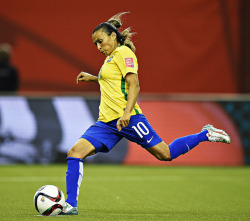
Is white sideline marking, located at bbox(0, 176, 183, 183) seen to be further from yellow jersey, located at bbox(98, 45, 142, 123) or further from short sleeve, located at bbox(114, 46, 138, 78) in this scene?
short sleeve, located at bbox(114, 46, 138, 78)

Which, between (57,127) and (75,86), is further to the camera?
(75,86)

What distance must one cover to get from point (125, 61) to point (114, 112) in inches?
20.1

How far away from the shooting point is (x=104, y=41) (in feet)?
20.2

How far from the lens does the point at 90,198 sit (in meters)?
7.46

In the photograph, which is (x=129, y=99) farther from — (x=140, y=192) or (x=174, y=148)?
(x=140, y=192)

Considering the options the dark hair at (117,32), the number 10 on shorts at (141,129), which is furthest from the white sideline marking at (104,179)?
the dark hair at (117,32)

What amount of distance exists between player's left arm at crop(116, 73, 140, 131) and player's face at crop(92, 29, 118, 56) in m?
0.38

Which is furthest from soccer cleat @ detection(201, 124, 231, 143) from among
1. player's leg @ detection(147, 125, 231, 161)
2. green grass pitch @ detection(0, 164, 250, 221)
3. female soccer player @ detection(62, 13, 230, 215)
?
green grass pitch @ detection(0, 164, 250, 221)

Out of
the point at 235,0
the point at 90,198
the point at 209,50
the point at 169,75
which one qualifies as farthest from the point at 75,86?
the point at 90,198

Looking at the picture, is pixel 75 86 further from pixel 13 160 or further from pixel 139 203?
pixel 139 203

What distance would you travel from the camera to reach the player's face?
20.2ft

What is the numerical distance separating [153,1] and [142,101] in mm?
3201

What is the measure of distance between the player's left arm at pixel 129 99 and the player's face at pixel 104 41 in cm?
38

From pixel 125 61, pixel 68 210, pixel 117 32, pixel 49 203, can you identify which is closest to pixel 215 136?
pixel 125 61
